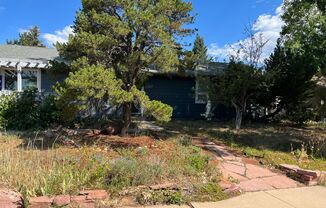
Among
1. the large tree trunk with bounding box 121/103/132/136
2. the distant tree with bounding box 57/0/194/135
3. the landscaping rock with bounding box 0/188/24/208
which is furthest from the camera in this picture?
the large tree trunk with bounding box 121/103/132/136

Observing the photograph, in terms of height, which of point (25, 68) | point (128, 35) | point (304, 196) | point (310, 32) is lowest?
point (304, 196)

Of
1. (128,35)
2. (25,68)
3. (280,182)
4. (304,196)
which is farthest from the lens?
(25,68)

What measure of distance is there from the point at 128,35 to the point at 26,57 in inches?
322

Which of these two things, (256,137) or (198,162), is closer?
(198,162)

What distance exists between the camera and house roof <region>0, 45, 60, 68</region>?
45.5 ft

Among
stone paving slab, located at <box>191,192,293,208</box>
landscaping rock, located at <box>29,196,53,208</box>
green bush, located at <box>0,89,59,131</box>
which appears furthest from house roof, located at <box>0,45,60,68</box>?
stone paving slab, located at <box>191,192,293,208</box>

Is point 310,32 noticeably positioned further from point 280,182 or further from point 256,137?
point 280,182

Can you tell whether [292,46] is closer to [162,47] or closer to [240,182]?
[162,47]

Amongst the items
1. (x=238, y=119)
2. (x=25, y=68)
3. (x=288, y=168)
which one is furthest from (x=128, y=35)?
(x=25, y=68)

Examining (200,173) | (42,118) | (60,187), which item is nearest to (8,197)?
(60,187)

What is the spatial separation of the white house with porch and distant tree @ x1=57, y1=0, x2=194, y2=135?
5.40m

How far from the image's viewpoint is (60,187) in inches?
190

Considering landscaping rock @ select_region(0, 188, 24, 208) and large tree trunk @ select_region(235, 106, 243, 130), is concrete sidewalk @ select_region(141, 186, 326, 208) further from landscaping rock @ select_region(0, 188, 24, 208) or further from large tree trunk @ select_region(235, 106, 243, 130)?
large tree trunk @ select_region(235, 106, 243, 130)

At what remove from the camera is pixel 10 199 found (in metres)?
4.52
